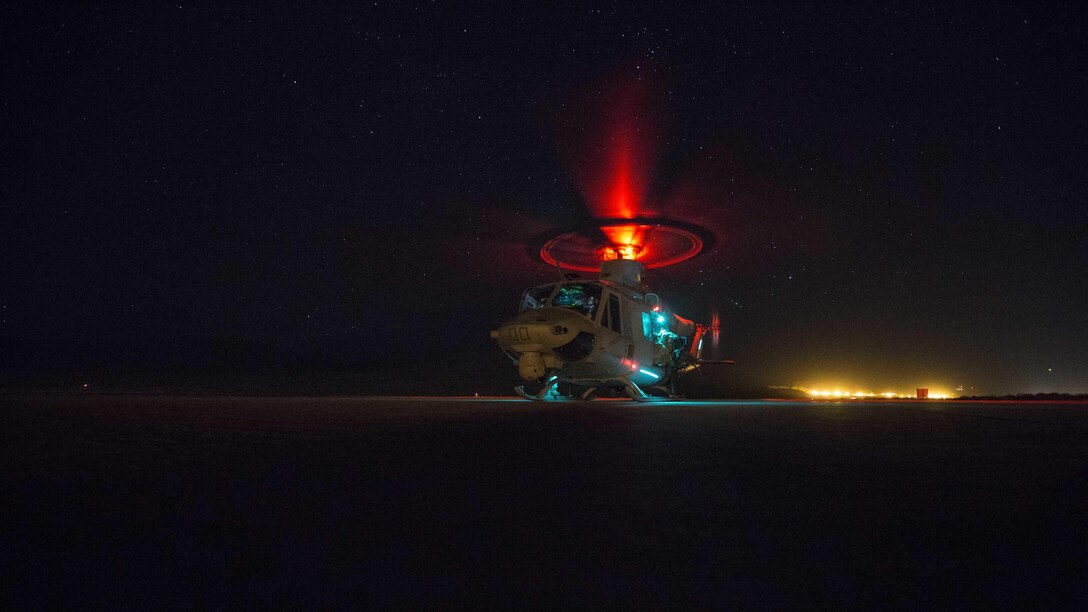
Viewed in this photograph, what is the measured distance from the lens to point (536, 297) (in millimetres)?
12289

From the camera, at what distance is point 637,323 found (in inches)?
505

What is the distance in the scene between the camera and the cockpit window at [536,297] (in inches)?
476

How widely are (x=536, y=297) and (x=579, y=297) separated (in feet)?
3.53

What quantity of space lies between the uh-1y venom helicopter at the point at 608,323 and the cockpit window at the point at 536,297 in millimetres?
23

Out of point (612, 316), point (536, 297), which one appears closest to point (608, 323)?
point (612, 316)

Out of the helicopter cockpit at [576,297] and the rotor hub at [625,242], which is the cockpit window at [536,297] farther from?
the rotor hub at [625,242]

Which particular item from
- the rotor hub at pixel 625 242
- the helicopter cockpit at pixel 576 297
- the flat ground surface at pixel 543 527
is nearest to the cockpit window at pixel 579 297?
the helicopter cockpit at pixel 576 297

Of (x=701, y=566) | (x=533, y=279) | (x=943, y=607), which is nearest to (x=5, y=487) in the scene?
(x=701, y=566)

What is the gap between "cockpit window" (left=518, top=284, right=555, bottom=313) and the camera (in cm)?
1209

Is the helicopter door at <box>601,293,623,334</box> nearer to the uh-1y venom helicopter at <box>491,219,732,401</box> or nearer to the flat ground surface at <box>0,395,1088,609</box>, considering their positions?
the uh-1y venom helicopter at <box>491,219,732,401</box>

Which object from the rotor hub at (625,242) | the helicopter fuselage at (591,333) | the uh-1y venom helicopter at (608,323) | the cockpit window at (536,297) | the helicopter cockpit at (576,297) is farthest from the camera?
the rotor hub at (625,242)

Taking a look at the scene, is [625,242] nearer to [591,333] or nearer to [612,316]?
[612,316]

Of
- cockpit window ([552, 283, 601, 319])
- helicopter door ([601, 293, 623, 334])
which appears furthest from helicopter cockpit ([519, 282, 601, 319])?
helicopter door ([601, 293, 623, 334])

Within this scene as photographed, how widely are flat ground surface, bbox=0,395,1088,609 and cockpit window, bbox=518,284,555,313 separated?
30.5 feet
